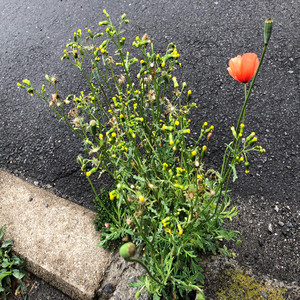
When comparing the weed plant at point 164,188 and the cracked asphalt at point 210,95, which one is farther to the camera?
the cracked asphalt at point 210,95

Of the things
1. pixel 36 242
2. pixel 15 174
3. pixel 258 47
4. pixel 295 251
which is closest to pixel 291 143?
pixel 295 251

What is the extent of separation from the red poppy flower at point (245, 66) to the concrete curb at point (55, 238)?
132 centimetres

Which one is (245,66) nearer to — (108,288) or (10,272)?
(108,288)

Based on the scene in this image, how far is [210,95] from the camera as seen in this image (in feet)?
9.04

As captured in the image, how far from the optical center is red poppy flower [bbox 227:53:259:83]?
4.08 feet

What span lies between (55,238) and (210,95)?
1727mm

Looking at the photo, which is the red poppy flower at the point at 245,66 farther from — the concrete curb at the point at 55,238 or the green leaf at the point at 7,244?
the green leaf at the point at 7,244

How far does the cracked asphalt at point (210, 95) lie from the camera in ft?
6.81

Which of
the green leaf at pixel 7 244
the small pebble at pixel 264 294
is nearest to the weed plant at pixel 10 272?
the green leaf at pixel 7 244

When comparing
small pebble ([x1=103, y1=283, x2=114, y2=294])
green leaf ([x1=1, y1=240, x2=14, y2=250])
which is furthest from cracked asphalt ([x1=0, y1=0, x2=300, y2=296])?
small pebble ([x1=103, y1=283, x2=114, y2=294])

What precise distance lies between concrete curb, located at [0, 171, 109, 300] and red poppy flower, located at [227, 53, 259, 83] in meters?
1.32

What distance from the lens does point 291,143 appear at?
2363 mm

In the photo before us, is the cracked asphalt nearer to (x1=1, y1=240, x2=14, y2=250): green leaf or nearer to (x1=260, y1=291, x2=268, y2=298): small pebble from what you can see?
(x1=260, y1=291, x2=268, y2=298): small pebble

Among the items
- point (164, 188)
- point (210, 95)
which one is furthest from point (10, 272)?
point (210, 95)
